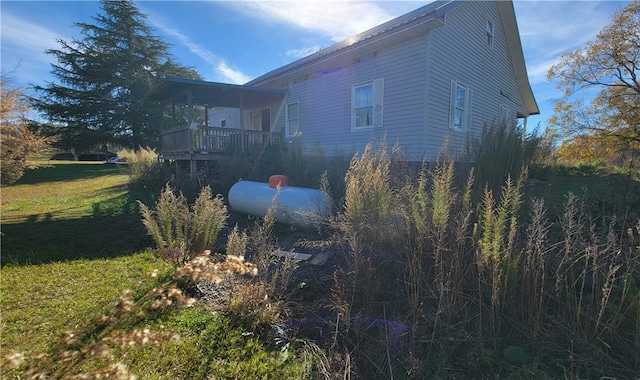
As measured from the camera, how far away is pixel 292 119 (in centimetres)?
1211

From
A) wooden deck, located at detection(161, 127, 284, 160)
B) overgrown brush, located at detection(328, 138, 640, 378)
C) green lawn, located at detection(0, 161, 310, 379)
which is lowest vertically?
green lawn, located at detection(0, 161, 310, 379)

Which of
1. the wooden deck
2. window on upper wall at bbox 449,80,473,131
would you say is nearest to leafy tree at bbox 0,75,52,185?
the wooden deck

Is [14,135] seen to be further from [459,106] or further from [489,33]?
[489,33]

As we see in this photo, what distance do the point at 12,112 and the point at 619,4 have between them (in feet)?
88.1

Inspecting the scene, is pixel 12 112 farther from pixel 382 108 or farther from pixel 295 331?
pixel 382 108

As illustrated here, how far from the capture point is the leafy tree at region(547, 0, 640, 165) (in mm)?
17547

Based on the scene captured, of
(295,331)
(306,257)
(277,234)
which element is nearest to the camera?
(295,331)

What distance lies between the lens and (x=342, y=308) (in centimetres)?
219

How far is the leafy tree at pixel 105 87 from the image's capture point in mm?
24578

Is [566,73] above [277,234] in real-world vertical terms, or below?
above

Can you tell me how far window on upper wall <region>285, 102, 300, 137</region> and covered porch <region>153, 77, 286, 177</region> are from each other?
0.46 meters

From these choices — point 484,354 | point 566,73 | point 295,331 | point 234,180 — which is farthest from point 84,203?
point 566,73

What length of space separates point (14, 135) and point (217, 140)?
5.64m

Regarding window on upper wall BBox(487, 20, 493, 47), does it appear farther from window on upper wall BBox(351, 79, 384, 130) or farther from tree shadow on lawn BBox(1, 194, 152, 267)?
tree shadow on lawn BBox(1, 194, 152, 267)
